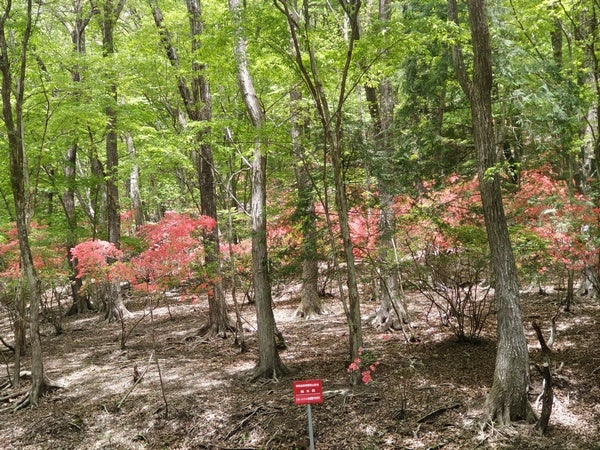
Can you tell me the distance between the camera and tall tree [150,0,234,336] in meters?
10.4

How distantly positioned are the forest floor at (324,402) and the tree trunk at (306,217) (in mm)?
2210

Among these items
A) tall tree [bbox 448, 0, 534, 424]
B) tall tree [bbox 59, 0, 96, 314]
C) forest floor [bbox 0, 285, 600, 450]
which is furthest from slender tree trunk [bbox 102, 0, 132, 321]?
tall tree [bbox 448, 0, 534, 424]

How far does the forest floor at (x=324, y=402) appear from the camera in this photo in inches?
228

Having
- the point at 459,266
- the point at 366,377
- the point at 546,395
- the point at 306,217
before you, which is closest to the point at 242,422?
the point at 366,377

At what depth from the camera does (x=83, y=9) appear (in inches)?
572

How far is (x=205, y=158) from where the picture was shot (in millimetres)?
10445

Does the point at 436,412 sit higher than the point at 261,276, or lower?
lower

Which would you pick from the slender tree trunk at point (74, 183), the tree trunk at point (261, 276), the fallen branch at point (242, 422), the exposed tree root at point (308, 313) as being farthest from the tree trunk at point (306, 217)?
the slender tree trunk at point (74, 183)

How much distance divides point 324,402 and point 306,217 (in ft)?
10.9

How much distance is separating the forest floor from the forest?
0.14 feet

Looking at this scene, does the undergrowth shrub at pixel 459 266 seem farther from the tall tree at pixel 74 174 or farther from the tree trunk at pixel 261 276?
the tall tree at pixel 74 174

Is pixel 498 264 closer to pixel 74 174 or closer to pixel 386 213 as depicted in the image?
pixel 386 213

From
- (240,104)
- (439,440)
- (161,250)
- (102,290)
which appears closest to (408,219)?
(439,440)

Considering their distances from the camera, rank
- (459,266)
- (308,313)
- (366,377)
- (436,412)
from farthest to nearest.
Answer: (308,313)
(459,266)
(366,377)
(436,412)
